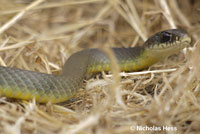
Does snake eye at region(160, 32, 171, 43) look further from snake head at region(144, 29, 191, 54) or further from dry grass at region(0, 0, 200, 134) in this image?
dry grass at region(0, 0, 200, 134)

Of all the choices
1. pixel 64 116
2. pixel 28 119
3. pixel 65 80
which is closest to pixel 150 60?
pixel 65 80

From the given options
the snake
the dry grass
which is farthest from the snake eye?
the dry grass

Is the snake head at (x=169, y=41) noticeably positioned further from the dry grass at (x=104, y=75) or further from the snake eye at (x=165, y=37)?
the dry grass at (x=104, y=75)

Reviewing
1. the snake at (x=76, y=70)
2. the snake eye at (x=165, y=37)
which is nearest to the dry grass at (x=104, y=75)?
the snake at (x=76, y=70)

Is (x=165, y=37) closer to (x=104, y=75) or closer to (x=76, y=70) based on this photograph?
(x=104, y=75)

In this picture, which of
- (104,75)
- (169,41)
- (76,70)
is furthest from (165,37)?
(76,70)

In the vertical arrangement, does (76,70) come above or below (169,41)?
below
